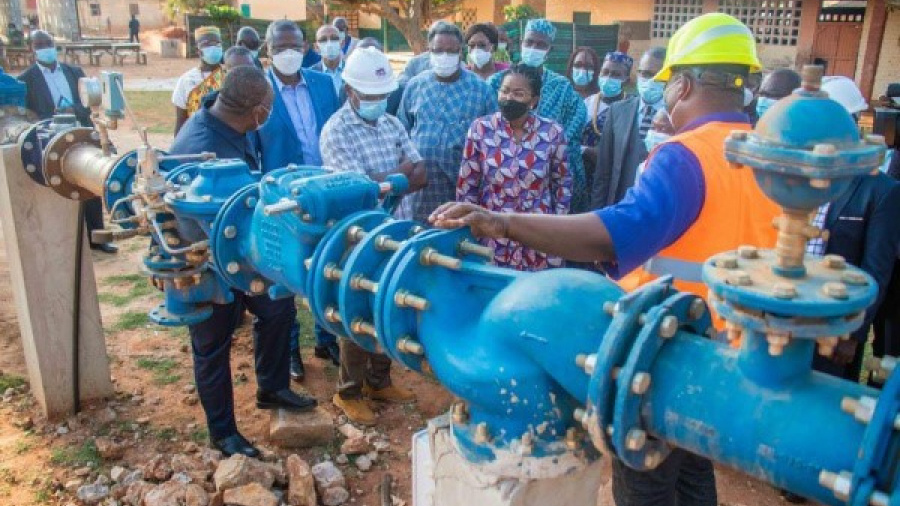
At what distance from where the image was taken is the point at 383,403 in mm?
4168

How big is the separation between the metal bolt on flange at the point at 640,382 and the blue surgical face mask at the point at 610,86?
4774 mm

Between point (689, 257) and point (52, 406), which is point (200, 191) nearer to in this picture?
point (689, 257)

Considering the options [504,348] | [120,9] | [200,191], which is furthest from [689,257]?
[120,9]

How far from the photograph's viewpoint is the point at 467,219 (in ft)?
5.08

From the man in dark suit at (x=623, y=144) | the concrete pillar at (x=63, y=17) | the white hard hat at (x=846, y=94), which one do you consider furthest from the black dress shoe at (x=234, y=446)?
the concrete pillar at (x=63, y=17)

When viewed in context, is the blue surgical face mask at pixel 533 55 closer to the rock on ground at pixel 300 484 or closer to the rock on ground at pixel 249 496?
the rock on ground at pixel 300 484

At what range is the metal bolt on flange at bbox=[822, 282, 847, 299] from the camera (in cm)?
95

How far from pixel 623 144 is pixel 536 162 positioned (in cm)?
84

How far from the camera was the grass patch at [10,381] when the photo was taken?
4141 millimetres

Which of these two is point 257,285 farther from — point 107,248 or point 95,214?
point 107,248

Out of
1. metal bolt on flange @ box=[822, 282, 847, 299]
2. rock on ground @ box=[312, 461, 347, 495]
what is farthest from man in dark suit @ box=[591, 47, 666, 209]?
metal bolt on flange @ box=[822, 282, 847, 299]

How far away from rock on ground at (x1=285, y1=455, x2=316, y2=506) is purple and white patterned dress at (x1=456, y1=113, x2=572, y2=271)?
1466 millimetres

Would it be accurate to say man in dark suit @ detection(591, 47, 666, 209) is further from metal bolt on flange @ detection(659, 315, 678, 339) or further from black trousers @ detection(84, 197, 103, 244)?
black trousers @ detection(84, 197, 103, 244)

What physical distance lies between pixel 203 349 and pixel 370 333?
6.58 ft
